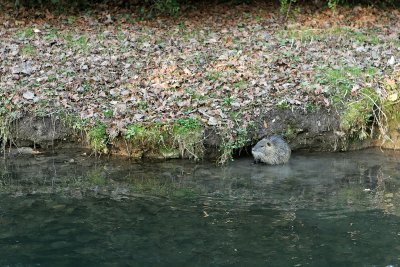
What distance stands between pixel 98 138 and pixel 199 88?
2154 mm

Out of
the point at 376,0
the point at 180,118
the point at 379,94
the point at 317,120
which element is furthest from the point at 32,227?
the point at 376,0

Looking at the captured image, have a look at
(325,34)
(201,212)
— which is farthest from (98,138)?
(325,34)

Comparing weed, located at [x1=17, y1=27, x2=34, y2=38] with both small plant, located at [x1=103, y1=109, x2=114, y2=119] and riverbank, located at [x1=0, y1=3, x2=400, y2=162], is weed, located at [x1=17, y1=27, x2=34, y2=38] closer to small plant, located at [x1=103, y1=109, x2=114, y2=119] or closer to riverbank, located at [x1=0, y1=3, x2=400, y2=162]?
riverbank, located at [x1=0, y1=3, x2=400, y2=162]

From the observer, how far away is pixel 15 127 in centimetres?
998

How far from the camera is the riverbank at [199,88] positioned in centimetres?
970

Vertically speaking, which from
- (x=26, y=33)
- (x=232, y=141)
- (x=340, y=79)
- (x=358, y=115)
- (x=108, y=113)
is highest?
(x=26, y=33)

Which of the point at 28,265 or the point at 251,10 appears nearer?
the point at 28,265

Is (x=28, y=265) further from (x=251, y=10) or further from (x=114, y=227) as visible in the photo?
(x=251, y=10)

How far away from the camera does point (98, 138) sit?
A: 9.66 metres

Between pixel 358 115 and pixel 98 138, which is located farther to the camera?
pixel 358 115

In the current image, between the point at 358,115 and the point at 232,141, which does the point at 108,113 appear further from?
the point at 358,115

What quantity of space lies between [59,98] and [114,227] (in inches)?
173

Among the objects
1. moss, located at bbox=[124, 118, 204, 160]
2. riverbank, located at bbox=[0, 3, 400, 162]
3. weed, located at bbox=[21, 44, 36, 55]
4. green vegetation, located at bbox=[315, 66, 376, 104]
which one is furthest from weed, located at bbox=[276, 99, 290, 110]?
weed, located at bbox=[21, 44, 36, 55]

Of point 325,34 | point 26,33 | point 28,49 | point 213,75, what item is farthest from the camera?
point 26,33
